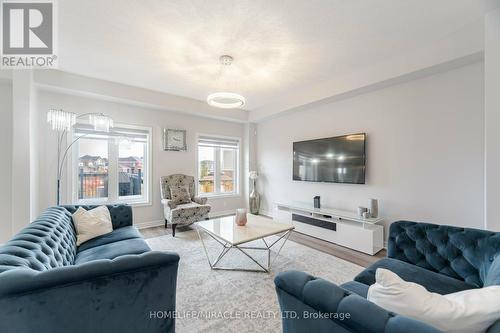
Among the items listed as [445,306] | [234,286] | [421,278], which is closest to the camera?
[445,306]

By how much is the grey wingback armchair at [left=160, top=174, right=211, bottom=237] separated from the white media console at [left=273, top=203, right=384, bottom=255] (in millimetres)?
1713

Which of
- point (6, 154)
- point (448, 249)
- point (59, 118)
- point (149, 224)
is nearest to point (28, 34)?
point (59, 118)

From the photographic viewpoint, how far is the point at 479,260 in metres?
1.42

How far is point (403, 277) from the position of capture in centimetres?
150

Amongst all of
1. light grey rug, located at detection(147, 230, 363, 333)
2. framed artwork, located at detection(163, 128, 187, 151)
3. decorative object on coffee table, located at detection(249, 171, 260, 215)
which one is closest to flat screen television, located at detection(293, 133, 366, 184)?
decorative object on coffee table, located at detection(249, 171, 260, 215)

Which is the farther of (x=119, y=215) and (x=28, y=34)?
(x=119, y=215)

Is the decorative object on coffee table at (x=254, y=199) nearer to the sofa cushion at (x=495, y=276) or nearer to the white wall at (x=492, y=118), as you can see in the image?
the white wall at (x=492, y=118)

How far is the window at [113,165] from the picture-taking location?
390 cm

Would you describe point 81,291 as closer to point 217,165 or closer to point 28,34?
point 28,34

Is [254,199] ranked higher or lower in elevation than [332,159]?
lower

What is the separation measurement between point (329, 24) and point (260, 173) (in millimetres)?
3944

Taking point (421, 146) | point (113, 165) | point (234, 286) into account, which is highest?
point (421, 146)

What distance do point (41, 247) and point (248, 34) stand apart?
2652 millimetres

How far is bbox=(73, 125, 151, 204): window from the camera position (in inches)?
154
